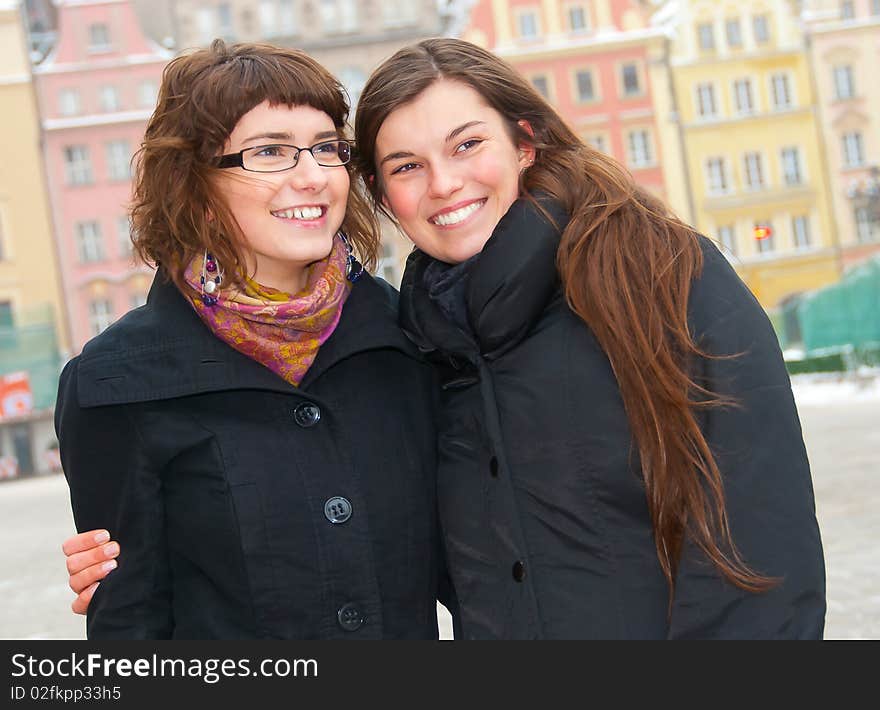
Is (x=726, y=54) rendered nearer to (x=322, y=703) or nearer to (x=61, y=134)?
(x=61, y=134)

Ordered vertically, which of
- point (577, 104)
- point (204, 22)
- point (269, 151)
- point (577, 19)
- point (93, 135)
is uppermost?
point (204, 22)

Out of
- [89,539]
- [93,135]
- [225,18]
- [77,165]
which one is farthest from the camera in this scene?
[225,18]

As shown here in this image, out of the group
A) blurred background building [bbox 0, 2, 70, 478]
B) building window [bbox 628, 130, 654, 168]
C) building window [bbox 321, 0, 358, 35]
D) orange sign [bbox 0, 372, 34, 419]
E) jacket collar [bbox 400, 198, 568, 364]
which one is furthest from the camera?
building window [bbox 628, 130, 654, 168]

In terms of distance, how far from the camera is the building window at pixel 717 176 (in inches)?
1280

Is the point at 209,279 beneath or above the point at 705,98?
beneath

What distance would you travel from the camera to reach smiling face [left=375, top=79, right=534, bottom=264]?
6.73ft

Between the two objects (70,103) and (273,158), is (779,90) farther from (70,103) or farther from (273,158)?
(273,158)

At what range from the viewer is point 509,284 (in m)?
1.91

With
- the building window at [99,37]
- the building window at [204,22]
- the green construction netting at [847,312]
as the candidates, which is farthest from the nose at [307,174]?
the building window at [204,22]

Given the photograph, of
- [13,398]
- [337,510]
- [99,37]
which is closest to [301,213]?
[337,510]

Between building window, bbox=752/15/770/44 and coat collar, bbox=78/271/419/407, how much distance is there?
3263 cm

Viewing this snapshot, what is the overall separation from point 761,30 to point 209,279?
108 ft

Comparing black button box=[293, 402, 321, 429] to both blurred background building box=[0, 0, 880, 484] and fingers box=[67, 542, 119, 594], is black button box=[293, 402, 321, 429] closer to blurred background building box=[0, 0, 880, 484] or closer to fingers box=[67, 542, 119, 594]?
fingers box=[67, 542, 119, 594]

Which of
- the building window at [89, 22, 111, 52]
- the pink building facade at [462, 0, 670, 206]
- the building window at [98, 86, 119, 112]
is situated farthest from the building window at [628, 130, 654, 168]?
the building window at [89, 22, 111, 52]
